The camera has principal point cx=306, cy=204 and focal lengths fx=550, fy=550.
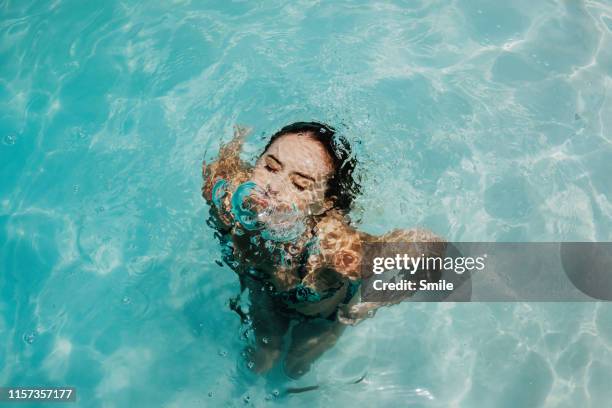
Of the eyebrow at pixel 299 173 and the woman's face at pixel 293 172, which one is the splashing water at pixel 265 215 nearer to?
the woman's face at pixel 293 172

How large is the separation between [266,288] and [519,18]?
4.20 meters

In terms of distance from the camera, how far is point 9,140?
508 cm

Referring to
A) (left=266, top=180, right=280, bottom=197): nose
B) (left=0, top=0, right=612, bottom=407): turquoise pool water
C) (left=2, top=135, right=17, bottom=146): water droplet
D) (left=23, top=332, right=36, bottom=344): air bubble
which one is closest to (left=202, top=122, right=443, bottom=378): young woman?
(left=266, top=180, right=280, bottom=197): nose

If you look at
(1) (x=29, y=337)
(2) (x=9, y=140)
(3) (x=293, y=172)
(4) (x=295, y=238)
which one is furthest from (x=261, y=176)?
(2) (x=9, y=140)

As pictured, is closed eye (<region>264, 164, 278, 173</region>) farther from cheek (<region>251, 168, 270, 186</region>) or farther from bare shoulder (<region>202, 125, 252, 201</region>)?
bare shoulder (<region>202, 125, 252, 201</region>)

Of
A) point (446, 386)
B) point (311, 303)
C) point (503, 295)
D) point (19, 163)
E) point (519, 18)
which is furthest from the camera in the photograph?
point (519, 18)

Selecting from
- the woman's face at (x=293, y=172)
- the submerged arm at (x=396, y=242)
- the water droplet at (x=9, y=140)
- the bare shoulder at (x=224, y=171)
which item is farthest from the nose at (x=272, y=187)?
the water droplet at (x=9, y=140)

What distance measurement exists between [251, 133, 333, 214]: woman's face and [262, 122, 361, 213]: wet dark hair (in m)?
0.10

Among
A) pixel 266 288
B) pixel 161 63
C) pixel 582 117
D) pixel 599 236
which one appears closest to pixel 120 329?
pixel 266 288

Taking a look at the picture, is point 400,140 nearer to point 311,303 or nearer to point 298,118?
point 298,118

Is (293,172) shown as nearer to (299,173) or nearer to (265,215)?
(299,173)

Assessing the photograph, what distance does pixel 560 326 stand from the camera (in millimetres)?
4195

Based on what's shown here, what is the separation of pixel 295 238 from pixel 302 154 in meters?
0.55

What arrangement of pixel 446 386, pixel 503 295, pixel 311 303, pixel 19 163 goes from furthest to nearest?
pixel 19 163, pixel 503 295, pixel 446 386, pixel 311 303
